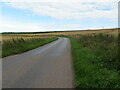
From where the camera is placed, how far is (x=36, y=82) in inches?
207

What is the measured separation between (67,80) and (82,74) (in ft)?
2.57

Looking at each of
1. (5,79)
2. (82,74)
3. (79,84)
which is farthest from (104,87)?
(5,79)

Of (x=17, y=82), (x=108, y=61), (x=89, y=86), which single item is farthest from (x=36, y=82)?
(x=108, y=61)

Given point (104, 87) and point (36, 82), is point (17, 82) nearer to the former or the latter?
point (36, 82)

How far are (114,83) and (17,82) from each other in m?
3.63

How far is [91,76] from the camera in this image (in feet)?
17.9

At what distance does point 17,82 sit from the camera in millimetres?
5258

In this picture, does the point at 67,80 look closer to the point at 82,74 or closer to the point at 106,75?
the point at 82,74

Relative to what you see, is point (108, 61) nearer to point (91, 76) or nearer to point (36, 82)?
point (91, 76)

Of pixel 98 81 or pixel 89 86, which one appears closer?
pixel 89 86

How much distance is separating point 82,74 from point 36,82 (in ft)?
6.52

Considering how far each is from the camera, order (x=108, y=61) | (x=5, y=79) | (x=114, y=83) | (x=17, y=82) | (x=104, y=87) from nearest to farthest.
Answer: (x=104, y=87) → (x=114, y=83) → (x=17, y=82) → (x=5, y=79) → (x=108, y=61)

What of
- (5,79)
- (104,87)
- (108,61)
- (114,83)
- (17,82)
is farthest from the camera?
(108,61)

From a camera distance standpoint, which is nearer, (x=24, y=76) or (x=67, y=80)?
(x=67, y=80)
